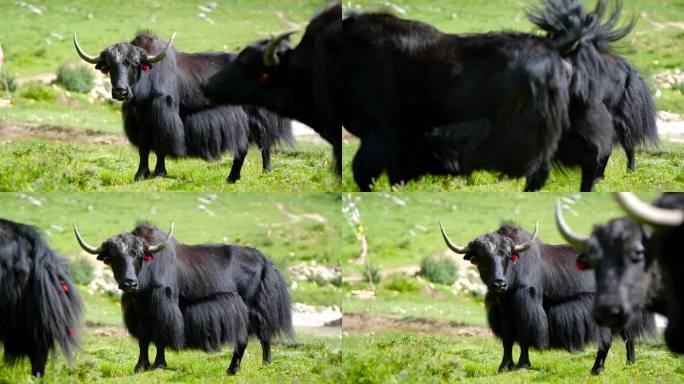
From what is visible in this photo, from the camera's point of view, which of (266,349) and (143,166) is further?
(266,349)

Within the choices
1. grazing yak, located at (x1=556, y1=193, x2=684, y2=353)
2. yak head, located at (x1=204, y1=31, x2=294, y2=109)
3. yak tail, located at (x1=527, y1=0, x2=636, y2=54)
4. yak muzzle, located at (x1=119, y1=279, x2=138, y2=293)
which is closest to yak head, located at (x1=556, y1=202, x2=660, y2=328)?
grazing yak, located at (x1=556, y1=193, x2=684, y2=353)

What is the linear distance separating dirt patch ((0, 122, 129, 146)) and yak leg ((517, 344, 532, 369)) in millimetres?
5944

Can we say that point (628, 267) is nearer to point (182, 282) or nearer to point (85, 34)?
point (182, 282)

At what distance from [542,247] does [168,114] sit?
401cm

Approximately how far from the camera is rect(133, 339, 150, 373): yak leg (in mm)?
11500

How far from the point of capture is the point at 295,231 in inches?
706

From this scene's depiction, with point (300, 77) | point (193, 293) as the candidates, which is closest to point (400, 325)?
point (193, 293)

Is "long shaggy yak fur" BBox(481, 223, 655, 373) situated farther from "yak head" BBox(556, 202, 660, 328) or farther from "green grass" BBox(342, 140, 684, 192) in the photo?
"yak head" BBox(556, 202, 660, 328)

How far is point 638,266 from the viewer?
8125 millimetres

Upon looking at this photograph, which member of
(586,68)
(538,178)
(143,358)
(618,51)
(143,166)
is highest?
(618,51)

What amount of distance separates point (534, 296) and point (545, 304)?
239 mm

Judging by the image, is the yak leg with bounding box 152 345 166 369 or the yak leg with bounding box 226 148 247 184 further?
the yak leg with bounding box 226 148 247 184

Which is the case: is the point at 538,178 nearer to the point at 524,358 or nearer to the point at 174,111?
the point at 524,358

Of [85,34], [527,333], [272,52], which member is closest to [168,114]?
[272,52]
